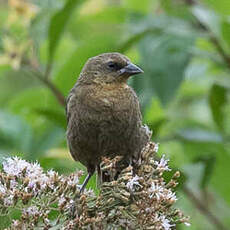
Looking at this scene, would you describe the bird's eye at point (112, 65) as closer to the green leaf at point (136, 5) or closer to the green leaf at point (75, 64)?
the green leaf at point (75, 64)

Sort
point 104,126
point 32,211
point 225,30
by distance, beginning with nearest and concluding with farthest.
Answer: point 32,211
point 104,126
point 225,30

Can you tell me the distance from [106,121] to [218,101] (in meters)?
1.11

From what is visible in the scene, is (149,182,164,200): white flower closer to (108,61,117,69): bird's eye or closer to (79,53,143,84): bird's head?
(79,53,143,84): bird's head

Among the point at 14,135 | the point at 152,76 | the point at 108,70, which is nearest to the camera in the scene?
the point at 108,70

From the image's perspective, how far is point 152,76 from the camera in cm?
502

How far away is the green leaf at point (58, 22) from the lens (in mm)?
4855

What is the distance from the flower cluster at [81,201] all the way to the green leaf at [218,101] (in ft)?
5.80

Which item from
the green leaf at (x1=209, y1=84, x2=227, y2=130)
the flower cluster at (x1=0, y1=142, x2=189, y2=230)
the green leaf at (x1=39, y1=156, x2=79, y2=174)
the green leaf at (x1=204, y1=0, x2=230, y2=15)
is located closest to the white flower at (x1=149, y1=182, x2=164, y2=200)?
the flower cluster at (x1=0, y1=142, x2=189, y2=230)

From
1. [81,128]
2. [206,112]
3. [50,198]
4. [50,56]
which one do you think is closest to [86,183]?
[81,128]

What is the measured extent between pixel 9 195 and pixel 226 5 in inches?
91.5

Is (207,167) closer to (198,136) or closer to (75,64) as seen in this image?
(198,136)

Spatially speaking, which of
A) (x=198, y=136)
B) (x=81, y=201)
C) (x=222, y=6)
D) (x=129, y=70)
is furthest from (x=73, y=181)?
(x=222, y=6)

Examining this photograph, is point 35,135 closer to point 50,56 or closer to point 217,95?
point 50,56

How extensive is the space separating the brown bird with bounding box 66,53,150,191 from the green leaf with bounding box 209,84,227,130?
745 mm
